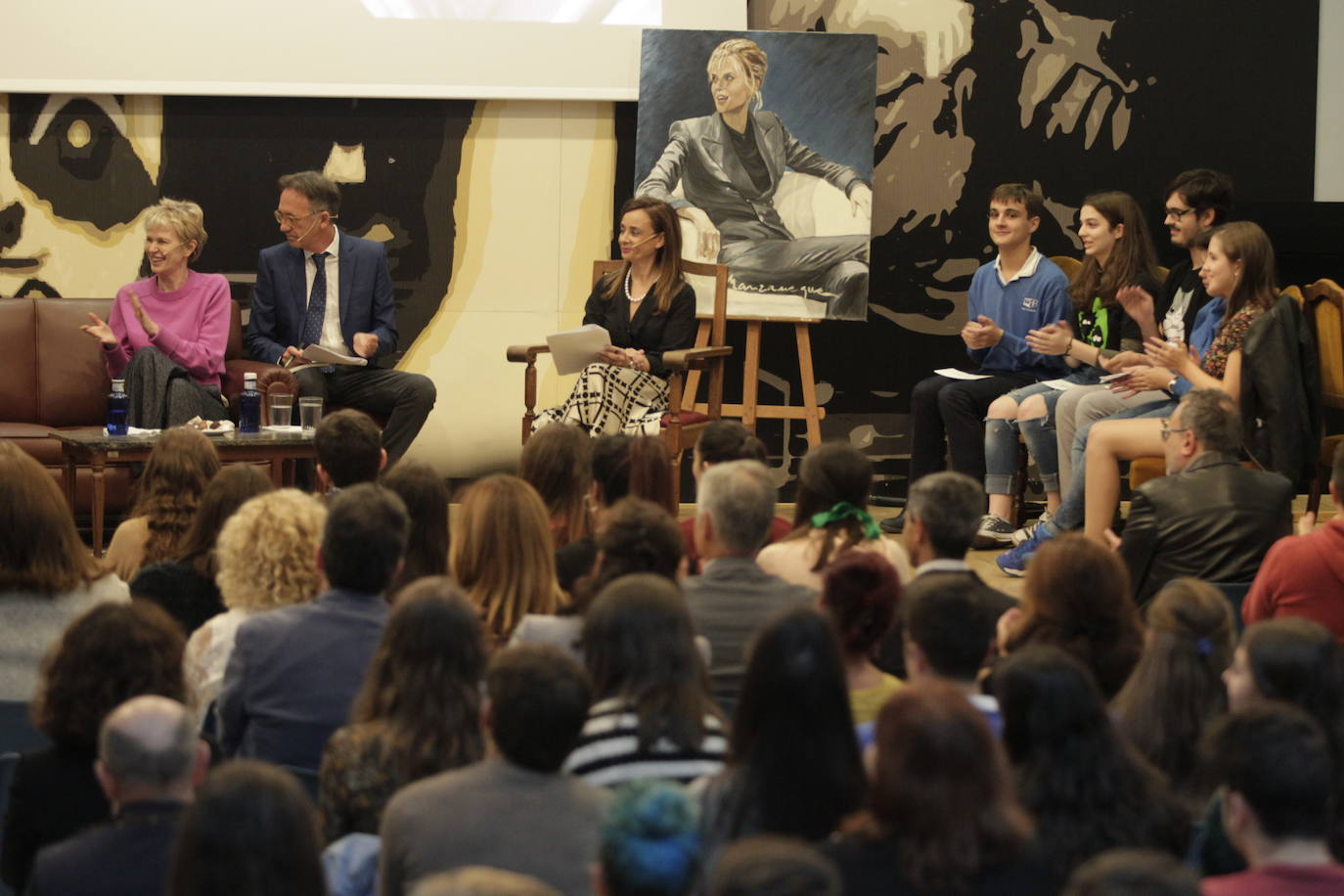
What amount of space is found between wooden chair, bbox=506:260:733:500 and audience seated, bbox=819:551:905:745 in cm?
284

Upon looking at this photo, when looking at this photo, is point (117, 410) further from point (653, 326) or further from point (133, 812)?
point (133, 812)

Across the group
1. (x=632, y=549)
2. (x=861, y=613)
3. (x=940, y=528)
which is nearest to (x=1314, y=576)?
(x=940, y=528)

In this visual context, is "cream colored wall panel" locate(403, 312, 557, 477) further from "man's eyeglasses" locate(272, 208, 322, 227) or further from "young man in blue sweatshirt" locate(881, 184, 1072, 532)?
"young man in blue sweatshirt" locate(881, 184, 1072, 532)

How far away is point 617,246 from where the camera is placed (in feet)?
22.0

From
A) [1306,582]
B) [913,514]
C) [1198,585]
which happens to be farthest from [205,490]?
[1306,582]

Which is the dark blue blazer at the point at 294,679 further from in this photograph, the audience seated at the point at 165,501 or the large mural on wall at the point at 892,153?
the large mural on wall at the point at 892,153

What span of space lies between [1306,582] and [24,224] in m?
5.26

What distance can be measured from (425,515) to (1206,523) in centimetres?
180

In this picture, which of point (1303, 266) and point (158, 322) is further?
point (1303, 266)

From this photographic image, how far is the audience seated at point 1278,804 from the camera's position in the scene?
167cm

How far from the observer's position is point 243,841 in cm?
150

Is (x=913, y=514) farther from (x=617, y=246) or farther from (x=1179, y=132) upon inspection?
(x=1179, y=132)

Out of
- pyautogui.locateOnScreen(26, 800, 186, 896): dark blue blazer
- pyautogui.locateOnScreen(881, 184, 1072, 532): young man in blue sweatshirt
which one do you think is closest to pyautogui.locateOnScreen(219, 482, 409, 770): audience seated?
pyautogui.locateOnScreen(26, 800, 186, 896): dark blue blazer

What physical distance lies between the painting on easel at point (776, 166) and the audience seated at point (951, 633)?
13.5 feet
